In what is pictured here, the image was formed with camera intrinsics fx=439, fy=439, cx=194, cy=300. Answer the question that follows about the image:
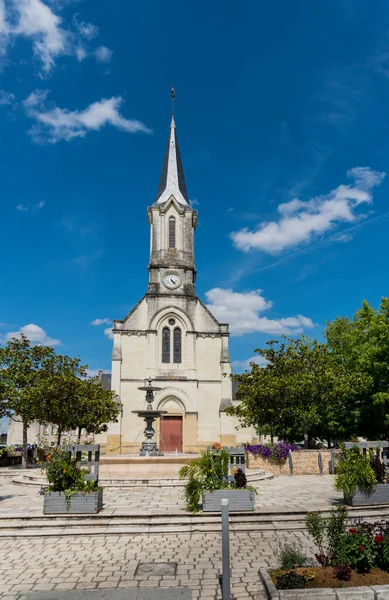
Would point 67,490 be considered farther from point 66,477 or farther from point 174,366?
point 174,366

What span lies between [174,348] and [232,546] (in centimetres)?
2719

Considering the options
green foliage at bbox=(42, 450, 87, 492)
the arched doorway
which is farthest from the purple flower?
the arched doorway

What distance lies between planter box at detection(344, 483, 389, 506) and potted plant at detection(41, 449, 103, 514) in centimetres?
647

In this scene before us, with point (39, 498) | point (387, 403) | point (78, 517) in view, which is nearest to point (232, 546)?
point (78, 517)

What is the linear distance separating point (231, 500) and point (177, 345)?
1001 inches

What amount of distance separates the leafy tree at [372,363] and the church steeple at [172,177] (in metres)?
20.1

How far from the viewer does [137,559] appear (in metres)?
7.96

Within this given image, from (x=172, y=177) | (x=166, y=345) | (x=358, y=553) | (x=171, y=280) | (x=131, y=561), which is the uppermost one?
(x=172, y=177)

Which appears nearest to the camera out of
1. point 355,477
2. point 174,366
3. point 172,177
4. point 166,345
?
point 355,477

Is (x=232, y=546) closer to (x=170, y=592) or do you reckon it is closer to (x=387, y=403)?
(x=170, y=592)

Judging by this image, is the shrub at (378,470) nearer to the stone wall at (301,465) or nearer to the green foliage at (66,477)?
the green foliage at (66,477)

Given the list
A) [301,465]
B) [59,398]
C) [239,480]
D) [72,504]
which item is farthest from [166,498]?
[59,398]

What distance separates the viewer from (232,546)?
28.7ft

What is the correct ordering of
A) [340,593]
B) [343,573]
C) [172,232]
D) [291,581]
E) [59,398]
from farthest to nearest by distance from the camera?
→ [172,232] → [59,398] → [343,573] → [291,581] → [340,593]
